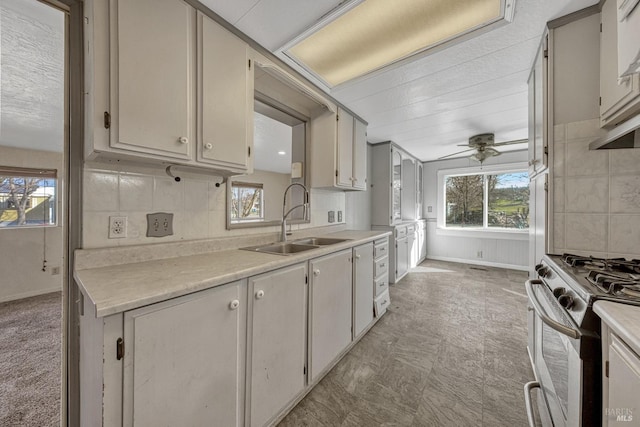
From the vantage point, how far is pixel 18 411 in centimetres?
140

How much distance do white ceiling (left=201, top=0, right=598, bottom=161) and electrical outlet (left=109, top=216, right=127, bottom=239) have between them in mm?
1213

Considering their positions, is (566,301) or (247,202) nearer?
(566,301)

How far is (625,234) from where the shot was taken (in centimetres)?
125

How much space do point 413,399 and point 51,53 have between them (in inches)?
126

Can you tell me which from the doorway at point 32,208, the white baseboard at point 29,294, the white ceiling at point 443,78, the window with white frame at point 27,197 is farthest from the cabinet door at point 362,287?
the window with white frame at point 27,197

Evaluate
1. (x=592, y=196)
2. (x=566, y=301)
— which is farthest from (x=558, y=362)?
(x=592, y=196)

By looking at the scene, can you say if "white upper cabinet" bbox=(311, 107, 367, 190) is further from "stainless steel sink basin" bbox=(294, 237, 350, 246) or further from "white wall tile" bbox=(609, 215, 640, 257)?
"white wall tile" bbox=(609, 215, 640, 257)

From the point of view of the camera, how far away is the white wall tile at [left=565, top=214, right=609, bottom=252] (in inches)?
50.9

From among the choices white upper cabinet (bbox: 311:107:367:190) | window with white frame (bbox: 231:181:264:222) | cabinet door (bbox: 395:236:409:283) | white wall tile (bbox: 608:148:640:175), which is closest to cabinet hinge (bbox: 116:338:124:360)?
window with white frame (bbox: 231:181:264:222)

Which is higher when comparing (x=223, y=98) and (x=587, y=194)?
(x=223, y=98)

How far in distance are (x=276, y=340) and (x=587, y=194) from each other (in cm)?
186

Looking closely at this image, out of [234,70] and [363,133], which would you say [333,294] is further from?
[363,133]

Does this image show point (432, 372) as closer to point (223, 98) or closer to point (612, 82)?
point (612, 82)

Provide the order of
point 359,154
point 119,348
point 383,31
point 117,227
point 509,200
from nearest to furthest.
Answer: point 119,348 < point 117,227 < point 383,31 < point 359,154 < point 509,200
